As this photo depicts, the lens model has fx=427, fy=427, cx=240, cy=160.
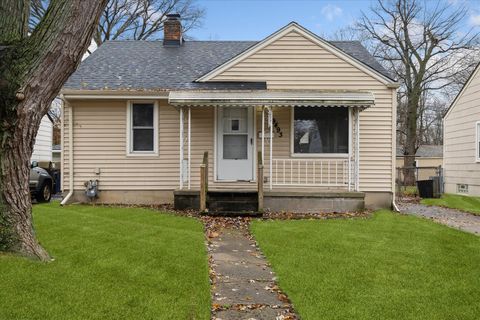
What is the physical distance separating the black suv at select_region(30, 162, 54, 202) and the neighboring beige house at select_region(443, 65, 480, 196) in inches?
552

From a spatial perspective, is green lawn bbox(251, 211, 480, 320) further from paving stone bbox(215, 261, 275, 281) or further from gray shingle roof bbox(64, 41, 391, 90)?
gray shingle roof bbox(64, 41, 391, 90)

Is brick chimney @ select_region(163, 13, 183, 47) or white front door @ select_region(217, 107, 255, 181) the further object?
brick chimney @ select_region(163, 13, 183, 47)

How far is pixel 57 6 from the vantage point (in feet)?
15.8

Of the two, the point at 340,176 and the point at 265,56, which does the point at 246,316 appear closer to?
the point at 340,176

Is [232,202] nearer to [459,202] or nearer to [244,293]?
[244,293]

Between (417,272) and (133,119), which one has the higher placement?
(133,119)

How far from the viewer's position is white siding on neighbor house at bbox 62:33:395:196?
37.3 feet

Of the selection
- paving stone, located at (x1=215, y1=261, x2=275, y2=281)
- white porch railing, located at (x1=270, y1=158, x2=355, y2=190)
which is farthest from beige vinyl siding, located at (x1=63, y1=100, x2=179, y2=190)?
paving stone, located at (x1=215, y1=261, x2=275, y2=281)

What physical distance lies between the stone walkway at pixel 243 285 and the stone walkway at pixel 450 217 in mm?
4826

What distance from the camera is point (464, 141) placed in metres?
15.5

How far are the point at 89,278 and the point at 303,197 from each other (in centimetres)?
637

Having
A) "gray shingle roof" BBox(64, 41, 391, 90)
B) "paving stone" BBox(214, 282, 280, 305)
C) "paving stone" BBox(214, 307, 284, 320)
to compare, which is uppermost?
"gray shingle roof" BBox(64, 41, 391, 90)

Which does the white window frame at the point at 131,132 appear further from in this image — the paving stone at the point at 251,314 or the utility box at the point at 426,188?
the utility box at the point at 426,188

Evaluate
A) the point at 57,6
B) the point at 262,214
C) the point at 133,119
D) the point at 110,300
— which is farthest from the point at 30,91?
the point at 133,119
